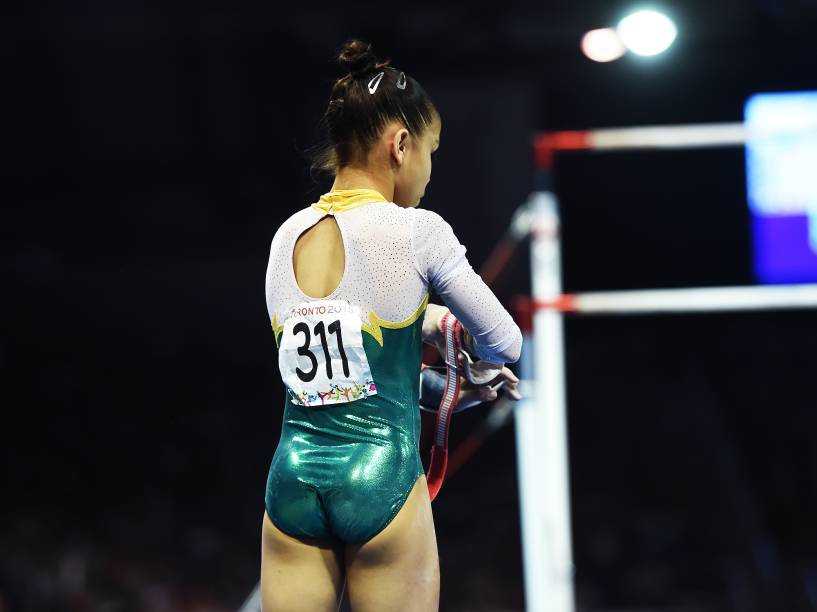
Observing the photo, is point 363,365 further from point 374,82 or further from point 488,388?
point 374,82

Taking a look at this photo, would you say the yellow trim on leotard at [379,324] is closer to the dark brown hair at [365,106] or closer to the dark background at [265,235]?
the dark brown hair at [365,106]

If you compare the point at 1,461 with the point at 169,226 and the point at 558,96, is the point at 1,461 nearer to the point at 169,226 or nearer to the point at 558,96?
the point at 169,226

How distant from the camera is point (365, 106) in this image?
1.63 m

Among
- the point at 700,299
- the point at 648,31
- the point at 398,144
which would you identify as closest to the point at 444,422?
the point at 398,144

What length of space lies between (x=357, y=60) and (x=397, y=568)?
29.7 inches

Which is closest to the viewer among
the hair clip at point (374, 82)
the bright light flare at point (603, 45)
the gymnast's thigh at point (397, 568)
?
the gymnast's thigh at point (397, 568)

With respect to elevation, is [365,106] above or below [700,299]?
below

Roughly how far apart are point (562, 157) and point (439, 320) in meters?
6.26

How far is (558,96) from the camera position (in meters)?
7.28

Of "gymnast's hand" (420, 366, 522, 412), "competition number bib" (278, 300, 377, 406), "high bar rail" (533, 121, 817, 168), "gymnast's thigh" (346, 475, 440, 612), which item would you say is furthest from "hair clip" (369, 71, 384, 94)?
"high bar rail" (533, 121, 817, 168)

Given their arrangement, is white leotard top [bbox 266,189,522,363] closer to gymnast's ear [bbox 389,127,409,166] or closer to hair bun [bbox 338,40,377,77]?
gymnast's ear [bbox 389,127,409,166]

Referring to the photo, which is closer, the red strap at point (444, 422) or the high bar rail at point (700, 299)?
the red strap at point (444, 422)

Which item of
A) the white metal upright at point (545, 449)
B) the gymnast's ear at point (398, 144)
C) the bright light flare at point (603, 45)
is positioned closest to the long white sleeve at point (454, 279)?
the gymnast's ear at point (398, 144)

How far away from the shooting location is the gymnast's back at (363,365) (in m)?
1.54
